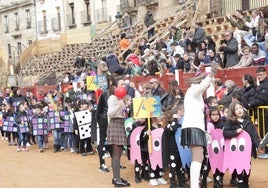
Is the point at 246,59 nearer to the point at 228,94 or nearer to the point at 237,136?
the point at 228,94

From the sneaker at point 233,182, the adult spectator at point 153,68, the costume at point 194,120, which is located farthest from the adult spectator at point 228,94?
the adult spectator at point 153,68

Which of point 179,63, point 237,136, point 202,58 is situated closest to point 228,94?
point 237,136

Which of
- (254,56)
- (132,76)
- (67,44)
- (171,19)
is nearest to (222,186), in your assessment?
(254,56)

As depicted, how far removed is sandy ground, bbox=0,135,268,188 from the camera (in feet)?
34.5

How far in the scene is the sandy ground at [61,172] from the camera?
34.5 ft

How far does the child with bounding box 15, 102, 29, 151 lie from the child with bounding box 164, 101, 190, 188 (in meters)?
8.02

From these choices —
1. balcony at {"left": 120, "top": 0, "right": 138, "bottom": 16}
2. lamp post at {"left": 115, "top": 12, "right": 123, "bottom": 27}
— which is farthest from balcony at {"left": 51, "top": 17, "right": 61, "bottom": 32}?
lamp post at {"left": 115, "top": 12, "right": 123, "bottom": 27}

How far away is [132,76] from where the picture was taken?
18.1 metres

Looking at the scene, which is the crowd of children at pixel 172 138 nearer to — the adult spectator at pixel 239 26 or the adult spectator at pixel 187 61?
the adult spectator at pixel 187 61

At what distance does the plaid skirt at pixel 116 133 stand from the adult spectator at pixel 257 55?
5.28 meters

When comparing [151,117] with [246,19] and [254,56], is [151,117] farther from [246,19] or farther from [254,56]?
[246,19]

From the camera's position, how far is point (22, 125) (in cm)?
1670

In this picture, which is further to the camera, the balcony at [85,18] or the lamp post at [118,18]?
the balcony at [85,18]

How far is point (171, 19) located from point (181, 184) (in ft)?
59.5
